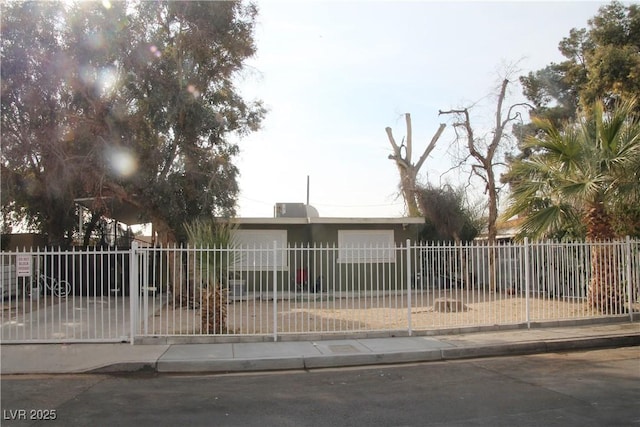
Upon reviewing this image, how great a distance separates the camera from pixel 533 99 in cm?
2575

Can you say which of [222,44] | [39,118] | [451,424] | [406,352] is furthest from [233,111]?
[451,424]

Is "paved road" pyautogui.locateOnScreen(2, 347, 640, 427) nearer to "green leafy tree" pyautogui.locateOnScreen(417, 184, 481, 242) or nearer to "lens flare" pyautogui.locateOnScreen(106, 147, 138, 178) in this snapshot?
"lens flare" pyautogui.locateOnScreen(106, 147, 138, 178)

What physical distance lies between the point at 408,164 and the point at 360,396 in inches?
866

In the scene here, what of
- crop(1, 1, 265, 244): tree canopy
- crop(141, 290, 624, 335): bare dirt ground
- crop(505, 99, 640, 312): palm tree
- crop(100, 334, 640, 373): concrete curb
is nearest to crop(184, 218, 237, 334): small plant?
crop(141, 290, 624, 335): bare dirt ground

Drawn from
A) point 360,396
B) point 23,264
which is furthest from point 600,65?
point 23,264

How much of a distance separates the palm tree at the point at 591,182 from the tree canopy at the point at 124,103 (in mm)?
8204

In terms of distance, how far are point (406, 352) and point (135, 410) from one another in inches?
186

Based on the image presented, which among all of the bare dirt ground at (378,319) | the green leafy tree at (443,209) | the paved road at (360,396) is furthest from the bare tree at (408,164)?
the paved road at (360,396)

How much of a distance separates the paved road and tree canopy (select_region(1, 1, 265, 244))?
778 cm

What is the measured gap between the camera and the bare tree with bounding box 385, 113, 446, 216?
80.9 feet

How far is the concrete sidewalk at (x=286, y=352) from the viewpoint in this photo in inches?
336

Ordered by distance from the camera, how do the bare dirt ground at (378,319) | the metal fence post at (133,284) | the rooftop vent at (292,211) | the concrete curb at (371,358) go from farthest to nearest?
the rooftop vent at (292,211) → the bare dirt ground at (378,319) → the metal fence post at (133,284) → the concrete curb at (371,358)

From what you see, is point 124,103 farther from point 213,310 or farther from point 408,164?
point 408,164

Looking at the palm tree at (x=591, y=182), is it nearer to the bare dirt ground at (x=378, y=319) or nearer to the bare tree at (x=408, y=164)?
the bare dirt ground at (x=378, y=319)
